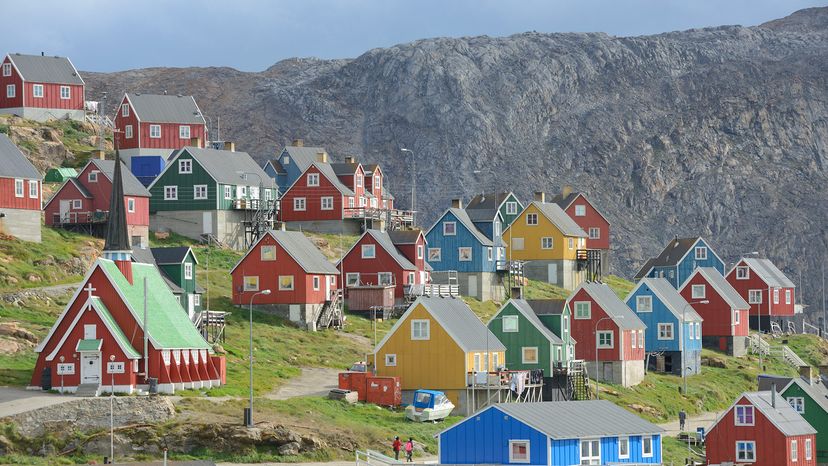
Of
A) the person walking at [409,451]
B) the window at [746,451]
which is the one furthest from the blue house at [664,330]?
the person walking at [409,451]

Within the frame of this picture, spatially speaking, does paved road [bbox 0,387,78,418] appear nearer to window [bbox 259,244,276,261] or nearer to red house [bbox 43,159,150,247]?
window [bbox 259,244,276,261]

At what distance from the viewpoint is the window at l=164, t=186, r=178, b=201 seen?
137 meters

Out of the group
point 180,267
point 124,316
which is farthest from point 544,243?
point 124,316

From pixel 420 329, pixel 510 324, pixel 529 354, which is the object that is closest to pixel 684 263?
pixel 510 324

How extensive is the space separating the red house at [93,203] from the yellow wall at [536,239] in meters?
32.9

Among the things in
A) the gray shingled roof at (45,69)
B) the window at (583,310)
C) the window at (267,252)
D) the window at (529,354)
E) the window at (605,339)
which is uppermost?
the gray shingled roof at (45,69)

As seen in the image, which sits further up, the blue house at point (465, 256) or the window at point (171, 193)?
the window at point (171, 193)

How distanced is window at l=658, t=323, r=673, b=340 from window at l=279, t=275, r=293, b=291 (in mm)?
28164

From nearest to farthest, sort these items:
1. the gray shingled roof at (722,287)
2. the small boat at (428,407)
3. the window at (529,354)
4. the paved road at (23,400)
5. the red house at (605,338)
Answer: the paved road at (23,400) → the small boat at (428,407) → the window at (529,354) → the red house at (605,338) → the gray shingled roof at (722,287)

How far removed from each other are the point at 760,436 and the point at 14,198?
171 ft

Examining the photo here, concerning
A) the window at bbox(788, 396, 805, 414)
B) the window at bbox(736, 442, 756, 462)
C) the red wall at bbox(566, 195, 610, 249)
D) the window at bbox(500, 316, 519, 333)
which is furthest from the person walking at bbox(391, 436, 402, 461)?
the red wall at bbox(566, 195, 610, 249)

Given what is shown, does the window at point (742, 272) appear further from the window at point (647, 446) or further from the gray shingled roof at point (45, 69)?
the window at point (647, 446)

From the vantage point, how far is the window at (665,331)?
12789 cm

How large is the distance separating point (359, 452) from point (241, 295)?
37798 millimetres
